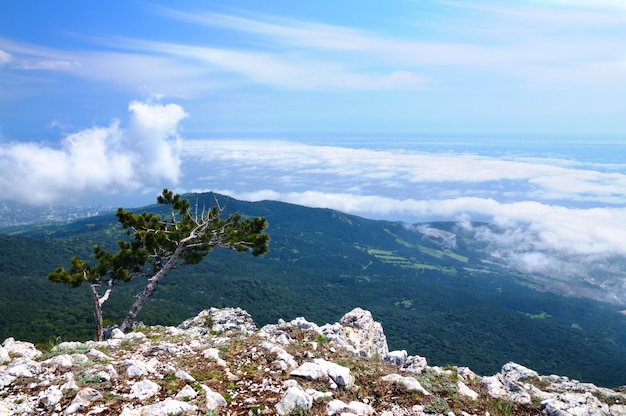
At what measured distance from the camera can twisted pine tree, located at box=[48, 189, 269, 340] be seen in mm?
29906

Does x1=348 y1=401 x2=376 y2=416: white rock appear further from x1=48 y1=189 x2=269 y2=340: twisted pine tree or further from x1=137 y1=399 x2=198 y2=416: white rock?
x1=48 y1=189 x2=269 y2=340: twisted pine tree

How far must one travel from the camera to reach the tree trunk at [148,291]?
28594 millimetres

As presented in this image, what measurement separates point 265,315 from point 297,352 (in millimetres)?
168363

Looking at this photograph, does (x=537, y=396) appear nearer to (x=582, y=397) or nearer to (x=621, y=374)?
(x=582, y=397)

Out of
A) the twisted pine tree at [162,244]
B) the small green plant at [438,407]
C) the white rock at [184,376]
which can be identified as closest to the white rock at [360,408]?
the small green plant at [438,407]

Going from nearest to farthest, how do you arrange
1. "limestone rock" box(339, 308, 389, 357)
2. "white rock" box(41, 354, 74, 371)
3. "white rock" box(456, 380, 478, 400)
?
"white rock" box(41, 354, 74, 371)
"white rock" box(456, 380, 478, 400)
"limestone rock" box(339, 308, 389, 357)

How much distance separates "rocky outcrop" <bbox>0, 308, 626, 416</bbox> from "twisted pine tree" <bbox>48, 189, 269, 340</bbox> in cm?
1087

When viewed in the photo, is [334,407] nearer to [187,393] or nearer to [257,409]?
[257,409]

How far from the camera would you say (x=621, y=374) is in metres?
153

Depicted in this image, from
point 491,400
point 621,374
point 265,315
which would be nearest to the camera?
point 491,400

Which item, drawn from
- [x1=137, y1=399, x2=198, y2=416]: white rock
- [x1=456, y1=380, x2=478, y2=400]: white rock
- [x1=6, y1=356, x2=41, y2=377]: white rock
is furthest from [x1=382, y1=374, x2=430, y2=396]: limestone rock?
[x1=6, y1=356, x2=41, y2=377]: white rock

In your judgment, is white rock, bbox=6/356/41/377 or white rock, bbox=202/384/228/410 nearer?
white rock, bbox=202/384/228/410

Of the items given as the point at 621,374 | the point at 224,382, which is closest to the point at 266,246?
the point at 224,382

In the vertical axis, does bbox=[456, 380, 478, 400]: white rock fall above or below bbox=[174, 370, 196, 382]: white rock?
below
